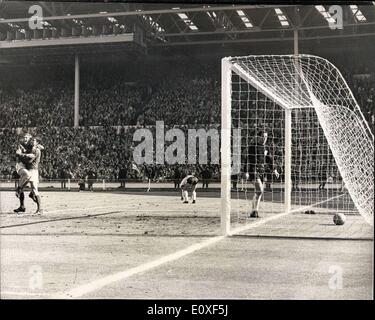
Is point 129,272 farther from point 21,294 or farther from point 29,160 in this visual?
point 29,160

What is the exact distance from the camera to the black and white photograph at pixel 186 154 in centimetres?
523

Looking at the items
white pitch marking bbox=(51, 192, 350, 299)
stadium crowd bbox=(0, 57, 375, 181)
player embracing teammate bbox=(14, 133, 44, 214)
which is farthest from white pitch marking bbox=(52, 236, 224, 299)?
stadium crowd bbox=(0, 57, 375, 181)

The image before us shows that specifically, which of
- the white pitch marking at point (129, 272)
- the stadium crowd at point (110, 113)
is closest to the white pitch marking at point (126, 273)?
the white pitch marking at point (129, 272)

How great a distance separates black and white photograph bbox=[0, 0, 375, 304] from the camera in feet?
17.2

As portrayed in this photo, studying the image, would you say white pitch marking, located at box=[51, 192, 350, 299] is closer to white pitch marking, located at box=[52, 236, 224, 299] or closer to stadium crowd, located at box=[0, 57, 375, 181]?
white pitch marking, located at box=[52, 236, 224, 299]

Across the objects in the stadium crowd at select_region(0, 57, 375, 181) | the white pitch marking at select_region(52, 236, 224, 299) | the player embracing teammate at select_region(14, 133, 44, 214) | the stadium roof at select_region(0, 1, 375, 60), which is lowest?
the white pitch marking at select_region(52, 236, 224, 299)

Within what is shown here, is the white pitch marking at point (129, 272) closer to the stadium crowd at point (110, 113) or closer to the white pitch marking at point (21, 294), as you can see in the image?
the white pitch marking at point (21, 294)

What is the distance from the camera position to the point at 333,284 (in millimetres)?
4816

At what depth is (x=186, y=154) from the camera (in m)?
24.0

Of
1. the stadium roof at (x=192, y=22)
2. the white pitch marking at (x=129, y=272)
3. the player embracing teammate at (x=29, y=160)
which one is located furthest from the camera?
the stadium roof at (x=192, y=22)

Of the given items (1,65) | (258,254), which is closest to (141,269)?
(258,254)
